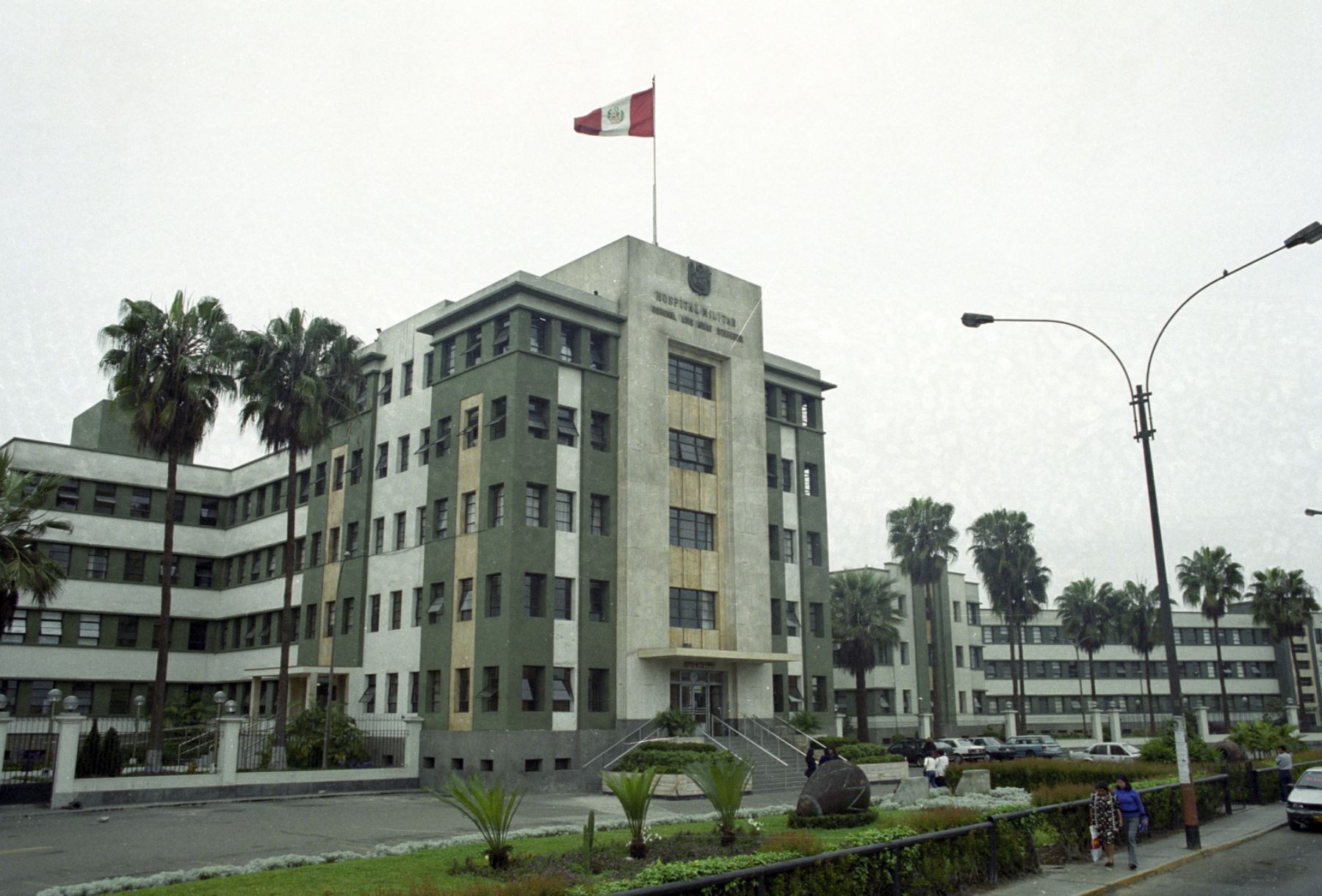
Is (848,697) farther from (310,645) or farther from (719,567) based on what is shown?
(310,645)

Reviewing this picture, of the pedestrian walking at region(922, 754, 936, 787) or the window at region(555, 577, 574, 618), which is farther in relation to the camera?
the window at region(555, 577, 574, 618)

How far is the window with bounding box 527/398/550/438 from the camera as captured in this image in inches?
1651

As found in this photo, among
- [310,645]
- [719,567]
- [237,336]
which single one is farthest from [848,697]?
[237,336]

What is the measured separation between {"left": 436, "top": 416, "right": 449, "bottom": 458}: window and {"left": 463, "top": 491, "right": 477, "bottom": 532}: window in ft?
9.36

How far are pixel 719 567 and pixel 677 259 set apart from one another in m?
13.9

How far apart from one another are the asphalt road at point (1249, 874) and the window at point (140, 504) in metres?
52.1

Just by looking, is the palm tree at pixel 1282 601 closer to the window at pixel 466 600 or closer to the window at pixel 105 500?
the window at pixel 466 600

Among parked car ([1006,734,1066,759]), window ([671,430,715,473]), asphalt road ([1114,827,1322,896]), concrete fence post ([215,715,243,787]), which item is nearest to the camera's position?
asphalt road ([1114,827,1322,896])

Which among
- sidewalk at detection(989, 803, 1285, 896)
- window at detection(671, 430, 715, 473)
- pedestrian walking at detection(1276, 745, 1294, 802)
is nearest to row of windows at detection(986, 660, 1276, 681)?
window at detection(671, 430, 715, 473)

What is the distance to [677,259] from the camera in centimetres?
4744

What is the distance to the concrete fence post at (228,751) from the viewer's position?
34.2 meters

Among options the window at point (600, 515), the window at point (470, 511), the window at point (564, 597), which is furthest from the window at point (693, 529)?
the window at point (470, 511)

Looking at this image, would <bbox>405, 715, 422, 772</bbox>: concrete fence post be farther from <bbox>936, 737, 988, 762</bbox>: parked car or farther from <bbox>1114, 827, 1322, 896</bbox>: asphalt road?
<bbox>936, 737, 988, 762</bbox>: parked car

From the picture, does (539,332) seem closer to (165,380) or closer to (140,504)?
(165,380)
